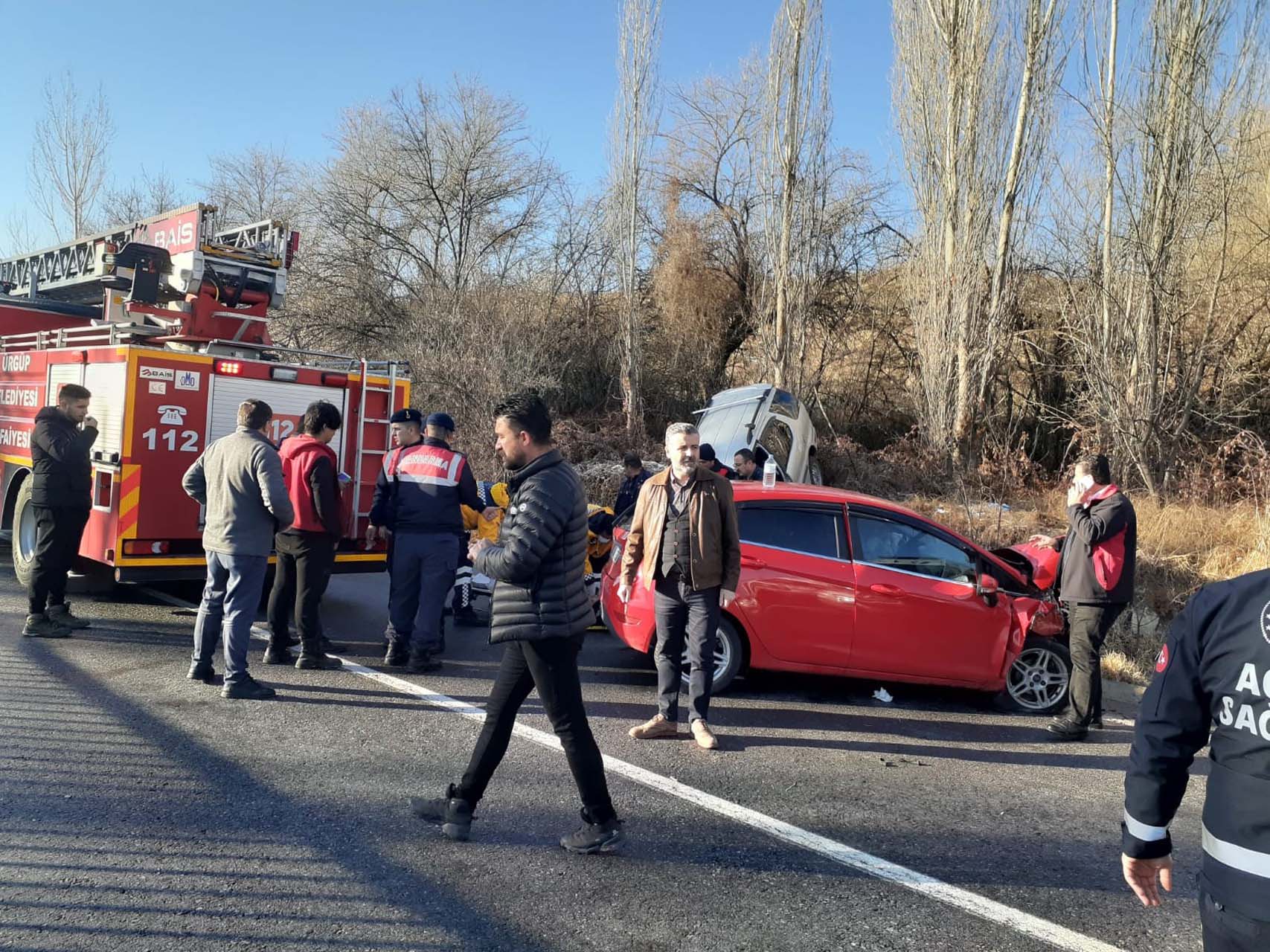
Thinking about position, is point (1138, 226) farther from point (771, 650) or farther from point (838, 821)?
point (838, 821)

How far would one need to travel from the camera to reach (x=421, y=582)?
23.3 feet

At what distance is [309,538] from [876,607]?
4107mm

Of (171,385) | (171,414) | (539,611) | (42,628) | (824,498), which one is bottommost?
(42,628)

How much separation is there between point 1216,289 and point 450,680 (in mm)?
11814

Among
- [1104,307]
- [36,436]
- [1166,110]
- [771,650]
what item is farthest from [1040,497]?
[36,436]

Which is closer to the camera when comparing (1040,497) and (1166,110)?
(1166,110)

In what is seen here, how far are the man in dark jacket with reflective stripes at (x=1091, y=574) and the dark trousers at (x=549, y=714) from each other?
3.70 m

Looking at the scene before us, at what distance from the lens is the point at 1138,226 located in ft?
41.1

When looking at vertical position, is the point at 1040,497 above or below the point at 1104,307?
below

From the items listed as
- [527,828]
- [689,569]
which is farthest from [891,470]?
[527,828]

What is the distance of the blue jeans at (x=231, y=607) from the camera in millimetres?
6047

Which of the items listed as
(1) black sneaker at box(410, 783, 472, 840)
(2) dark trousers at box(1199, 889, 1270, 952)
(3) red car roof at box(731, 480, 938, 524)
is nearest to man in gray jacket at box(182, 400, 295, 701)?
(1) black sneaker at box(410, 783, 472, 840)

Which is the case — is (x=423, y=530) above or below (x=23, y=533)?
above

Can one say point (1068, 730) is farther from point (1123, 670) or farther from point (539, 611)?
point (539, 611)
